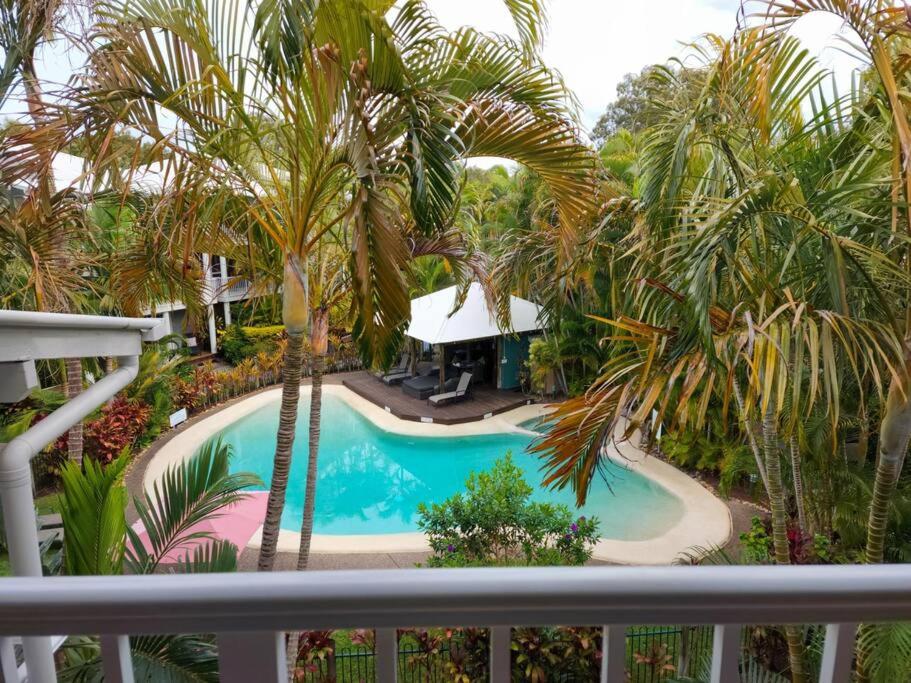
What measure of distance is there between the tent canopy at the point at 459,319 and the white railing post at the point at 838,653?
12.5m

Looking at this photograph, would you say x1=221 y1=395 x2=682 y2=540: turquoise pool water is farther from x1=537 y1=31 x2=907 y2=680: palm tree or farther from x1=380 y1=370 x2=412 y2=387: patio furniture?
x1=537 y1=31 x2=907 y2=680: palm tree

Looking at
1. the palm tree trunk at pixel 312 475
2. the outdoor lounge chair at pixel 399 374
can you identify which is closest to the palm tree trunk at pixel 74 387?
the palm tree trunk at pixel 312 475

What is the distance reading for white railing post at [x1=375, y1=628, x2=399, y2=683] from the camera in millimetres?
829

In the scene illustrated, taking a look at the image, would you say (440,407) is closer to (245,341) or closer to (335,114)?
(245,341)

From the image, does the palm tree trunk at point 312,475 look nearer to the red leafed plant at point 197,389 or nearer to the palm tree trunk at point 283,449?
the palm tree trunk at point 283,449

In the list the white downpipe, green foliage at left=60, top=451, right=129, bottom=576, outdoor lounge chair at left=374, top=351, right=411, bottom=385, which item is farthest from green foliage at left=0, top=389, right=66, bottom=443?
outdoor lounge chair at left=374, top=351, right=411, bottom=385

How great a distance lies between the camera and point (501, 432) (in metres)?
12.7

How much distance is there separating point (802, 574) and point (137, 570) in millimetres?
3809

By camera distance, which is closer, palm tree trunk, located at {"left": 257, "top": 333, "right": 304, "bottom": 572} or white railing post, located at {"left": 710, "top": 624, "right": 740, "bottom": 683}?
white railing post, located at {"left": 710, "top": 624, "right": 740, "bottom": 683}

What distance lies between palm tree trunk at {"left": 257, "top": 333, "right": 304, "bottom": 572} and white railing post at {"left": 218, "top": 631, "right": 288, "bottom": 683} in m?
3.41

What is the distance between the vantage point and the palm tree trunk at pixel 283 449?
4.10 metres

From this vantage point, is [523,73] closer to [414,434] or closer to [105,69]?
[105,69]

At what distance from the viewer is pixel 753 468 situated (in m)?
7.68

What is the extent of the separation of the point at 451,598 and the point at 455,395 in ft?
44.6
